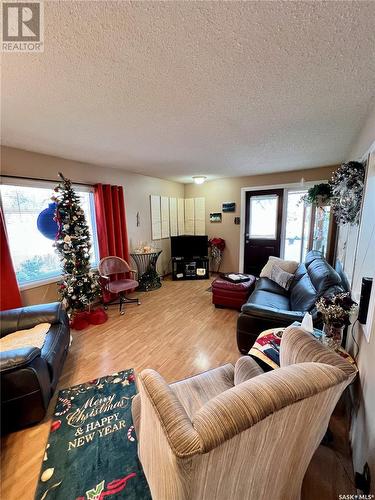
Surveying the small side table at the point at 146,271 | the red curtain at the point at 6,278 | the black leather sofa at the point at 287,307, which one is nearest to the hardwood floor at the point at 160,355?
the small side table at the point at 146,271

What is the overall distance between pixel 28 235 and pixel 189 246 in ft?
10.4

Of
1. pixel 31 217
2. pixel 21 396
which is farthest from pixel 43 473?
pixel 31 217

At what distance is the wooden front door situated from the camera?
15.1 feet

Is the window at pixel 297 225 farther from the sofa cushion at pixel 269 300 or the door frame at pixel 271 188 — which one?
the sofa cushion at pixel 269 300

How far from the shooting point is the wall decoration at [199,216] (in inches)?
216

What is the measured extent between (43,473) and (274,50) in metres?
2.78

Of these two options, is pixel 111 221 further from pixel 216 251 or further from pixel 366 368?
pixel 366 368

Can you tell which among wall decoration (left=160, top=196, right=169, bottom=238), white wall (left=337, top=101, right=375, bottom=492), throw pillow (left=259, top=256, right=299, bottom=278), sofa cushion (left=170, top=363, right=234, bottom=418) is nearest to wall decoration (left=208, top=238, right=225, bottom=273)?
wall decoration (left=160, top=196, right=169, bottom=238)

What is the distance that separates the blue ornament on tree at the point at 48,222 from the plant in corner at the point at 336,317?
321cm

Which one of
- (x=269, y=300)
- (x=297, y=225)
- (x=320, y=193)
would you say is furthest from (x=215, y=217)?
(x=269, y=300)

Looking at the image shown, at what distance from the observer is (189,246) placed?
5086 mm

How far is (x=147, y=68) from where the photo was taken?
1.23 metres

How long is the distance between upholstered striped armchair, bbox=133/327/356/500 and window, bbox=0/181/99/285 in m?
2.81

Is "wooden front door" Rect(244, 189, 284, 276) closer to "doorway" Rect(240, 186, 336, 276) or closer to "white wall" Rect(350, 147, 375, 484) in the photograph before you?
"doorway" Rect(240, 186, 336, 276)
